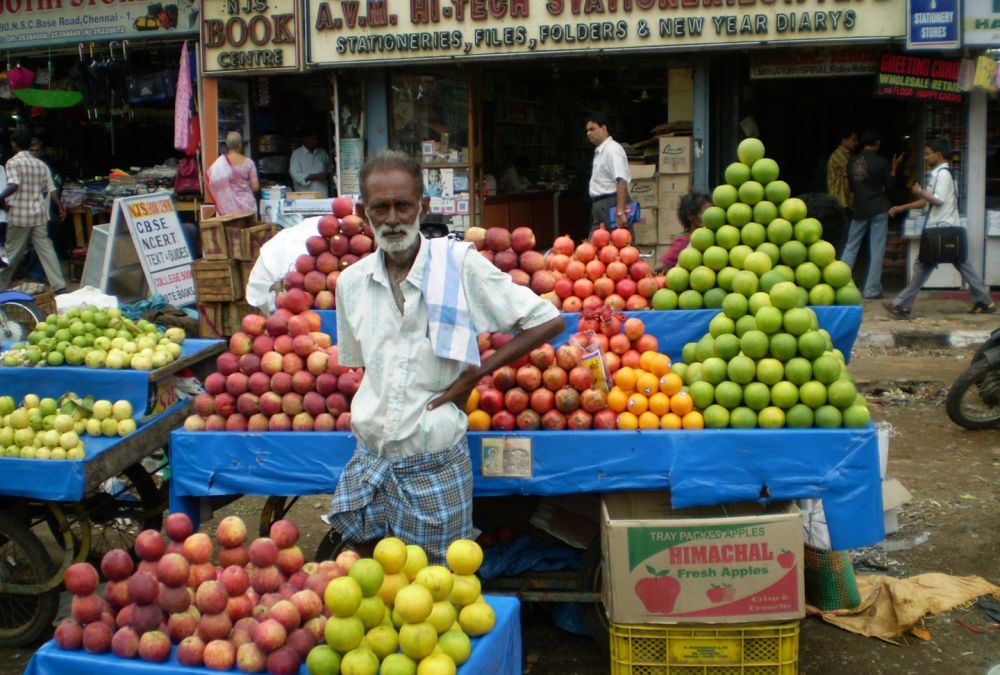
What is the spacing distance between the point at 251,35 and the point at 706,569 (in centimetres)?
1010

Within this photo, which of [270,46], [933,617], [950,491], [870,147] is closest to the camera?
[933,617]

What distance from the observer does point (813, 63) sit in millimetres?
11188

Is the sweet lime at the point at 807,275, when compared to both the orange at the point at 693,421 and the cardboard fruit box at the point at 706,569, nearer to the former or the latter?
the orange at the point at 693,421

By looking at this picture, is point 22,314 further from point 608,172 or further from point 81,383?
point 608,172

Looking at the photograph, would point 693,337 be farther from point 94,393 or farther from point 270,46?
point 270,46

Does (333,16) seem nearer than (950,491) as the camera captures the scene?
No

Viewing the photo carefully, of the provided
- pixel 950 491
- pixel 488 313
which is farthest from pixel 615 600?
pixel 950 491

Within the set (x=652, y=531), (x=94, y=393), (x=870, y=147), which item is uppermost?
(x=870, y=147)

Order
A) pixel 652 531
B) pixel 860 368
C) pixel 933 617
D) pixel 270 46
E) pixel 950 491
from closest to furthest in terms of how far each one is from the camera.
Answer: pixel 652 531 → pixel 933 617 → pixel 950 491 → pixel 860 368 → pixel 270 46

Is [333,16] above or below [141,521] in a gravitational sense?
above

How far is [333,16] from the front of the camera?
1163cm

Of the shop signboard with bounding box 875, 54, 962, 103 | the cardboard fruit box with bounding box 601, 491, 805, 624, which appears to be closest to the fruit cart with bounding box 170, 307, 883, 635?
the cardboard fruit box with bounding box 601, 491, 805, 624

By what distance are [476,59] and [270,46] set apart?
253 centimetres

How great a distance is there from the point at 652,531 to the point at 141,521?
9.46 ft
